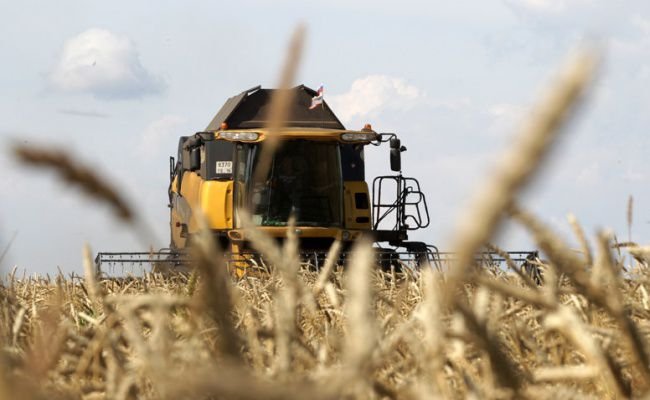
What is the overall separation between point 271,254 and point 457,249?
37cm

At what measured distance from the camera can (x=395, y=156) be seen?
49.6ft

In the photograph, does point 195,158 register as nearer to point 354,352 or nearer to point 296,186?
point 296,186

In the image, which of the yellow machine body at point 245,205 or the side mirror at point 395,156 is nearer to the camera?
the yellow machine body at point 245,205

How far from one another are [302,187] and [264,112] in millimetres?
3264

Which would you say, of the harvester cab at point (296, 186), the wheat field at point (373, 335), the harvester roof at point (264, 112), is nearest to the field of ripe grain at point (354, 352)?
the wheat field at point (373, 335)

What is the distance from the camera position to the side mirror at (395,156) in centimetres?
1511

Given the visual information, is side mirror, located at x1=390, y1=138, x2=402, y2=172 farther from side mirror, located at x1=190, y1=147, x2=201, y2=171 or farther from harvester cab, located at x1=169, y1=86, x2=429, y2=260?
side mirror, located at x1=190, y1=147, x2=201, y2=171

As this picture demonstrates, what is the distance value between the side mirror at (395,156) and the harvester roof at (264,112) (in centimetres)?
251

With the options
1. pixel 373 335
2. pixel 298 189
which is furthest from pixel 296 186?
pixel 373 335

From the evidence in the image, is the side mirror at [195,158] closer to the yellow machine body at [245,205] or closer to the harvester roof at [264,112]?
the yellow machine body at [245,205]

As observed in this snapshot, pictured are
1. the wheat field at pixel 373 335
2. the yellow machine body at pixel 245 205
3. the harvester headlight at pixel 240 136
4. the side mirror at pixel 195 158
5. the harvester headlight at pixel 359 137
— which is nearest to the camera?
the wheat field at pixel 373 335

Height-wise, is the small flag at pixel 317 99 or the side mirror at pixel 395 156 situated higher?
Answer: the small flag at pixel 317 99

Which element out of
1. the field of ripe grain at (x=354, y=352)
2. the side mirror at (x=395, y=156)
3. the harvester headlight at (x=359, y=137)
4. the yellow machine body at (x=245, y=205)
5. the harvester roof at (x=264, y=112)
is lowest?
the field of ripe grain at (x=354, y=352)

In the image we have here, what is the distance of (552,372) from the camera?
123 centimetres
